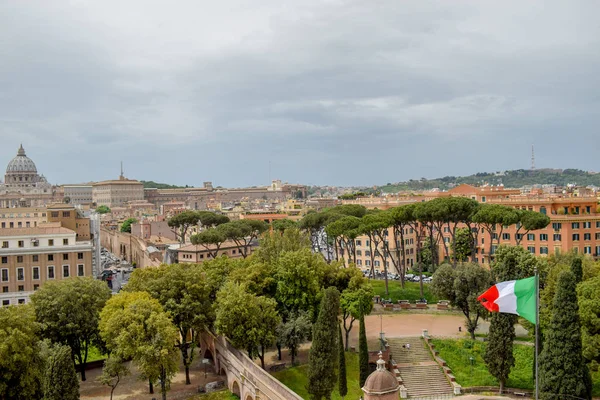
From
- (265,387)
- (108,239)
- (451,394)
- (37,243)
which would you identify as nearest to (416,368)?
(451,394)

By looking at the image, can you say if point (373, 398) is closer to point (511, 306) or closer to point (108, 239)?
point (511, 306)

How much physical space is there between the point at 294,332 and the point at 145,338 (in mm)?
10184

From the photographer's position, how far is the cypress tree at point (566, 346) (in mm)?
25705

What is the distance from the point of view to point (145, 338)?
31.8 metres

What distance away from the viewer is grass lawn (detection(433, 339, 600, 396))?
34625 millimetres

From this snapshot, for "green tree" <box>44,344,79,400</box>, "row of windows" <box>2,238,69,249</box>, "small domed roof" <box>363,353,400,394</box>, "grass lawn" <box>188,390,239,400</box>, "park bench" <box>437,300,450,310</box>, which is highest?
"row of windows" <box>2,238,69,249</box>

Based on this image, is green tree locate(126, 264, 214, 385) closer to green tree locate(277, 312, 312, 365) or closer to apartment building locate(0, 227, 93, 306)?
green tree locate(277, 312, 312, 365)

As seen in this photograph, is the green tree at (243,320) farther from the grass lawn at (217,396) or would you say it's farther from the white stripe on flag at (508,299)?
the white stripe on flag at (508,299)

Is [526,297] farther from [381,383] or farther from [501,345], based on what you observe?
[501,345]

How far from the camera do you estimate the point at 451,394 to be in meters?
34.6

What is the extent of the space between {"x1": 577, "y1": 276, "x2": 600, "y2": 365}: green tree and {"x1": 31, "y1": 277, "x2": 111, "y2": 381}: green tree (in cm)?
3102

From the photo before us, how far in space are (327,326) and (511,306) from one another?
11.6 m

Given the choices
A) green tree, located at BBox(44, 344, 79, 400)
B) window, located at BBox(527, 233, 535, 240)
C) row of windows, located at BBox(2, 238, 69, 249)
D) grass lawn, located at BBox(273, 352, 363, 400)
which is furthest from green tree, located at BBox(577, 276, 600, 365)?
row of windows, located at BBox(2, 238, 69, 249)

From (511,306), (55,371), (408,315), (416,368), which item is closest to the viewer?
(511,306)
